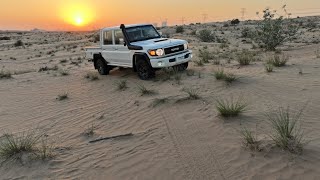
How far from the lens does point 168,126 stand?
7.78 meters

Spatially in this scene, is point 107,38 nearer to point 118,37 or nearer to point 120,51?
point 118,37

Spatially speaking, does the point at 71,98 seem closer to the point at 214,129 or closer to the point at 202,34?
the point at 214,129

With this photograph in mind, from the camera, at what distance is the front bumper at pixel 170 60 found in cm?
1233

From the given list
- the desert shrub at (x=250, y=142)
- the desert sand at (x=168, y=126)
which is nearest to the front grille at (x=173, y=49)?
the desert sand at (x=168, y=126)

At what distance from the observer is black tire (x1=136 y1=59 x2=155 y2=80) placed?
12.7 metres

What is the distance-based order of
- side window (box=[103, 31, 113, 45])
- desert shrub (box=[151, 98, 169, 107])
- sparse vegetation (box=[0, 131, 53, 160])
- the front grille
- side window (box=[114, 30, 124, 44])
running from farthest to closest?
side window (box=[103, 31, 113, 45]) → side window (box=[114, 30, 124, 44]) → the front grille → desert shrub (box=[151, 98, 169, 107]) → sparse vegetation (box=[0, 131, 53, 160])

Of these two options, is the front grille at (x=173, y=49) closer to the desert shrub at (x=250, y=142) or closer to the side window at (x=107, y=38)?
the side window at (x=107, y=38)

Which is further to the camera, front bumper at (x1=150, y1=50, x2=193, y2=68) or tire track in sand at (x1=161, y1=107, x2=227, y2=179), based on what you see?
front bumper at (x1=150, y1=50, x2=193, y2=68)

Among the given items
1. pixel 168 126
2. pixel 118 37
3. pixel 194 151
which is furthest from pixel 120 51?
pixel 194 151

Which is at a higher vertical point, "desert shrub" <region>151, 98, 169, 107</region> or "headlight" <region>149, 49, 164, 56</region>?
"headlight" <region>149, 49, 164, 56</region>

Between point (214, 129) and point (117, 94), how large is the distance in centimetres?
491

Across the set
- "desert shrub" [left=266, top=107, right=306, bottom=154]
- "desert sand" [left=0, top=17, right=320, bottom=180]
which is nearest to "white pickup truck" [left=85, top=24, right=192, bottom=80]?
"desert sand" [left=0, top=17, right=320, bottom=180]

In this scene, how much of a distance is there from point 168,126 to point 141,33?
256 inches

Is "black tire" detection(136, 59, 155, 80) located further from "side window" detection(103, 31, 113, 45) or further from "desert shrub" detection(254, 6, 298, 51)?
"desert shrub" detection(254, 6, 298, 51)
